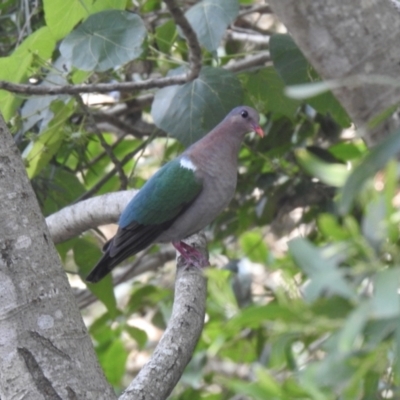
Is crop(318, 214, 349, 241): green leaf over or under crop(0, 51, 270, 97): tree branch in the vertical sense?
over

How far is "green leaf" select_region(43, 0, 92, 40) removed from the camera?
95.6 inches

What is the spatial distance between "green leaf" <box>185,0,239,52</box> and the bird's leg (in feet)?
2.12

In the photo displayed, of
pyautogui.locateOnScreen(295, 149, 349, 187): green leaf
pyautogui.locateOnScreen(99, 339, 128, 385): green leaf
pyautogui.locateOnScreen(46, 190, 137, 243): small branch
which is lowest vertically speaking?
pyautogui.locateOnScreen(99, 339, 128, 385): green leaf

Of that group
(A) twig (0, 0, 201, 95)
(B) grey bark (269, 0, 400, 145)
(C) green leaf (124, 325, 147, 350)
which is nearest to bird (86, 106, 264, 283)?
(A) twig (0, 0, 201, 95)

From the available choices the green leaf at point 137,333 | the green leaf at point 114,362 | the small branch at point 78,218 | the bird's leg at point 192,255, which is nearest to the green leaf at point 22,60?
the small branch at point 78,218

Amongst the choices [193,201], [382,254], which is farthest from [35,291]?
[193,201]

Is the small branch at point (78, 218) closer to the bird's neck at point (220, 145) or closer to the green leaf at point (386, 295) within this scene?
the bird's neck at point (220, 145)

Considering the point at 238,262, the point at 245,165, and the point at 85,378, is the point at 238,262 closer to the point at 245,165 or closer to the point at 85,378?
the point at 245,165

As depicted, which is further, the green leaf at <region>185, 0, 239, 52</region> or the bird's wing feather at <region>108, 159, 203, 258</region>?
the bird's wing feather at <region>108, 159, 203, 258</region>

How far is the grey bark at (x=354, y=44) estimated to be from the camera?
1.12 metres

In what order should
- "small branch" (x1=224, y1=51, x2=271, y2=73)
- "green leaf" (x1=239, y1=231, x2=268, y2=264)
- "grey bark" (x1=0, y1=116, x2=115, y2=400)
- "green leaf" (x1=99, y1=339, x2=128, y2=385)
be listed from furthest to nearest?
Result: "green leaf" (x1=99, y1=339, x2=128, y2=385)
"green leaf" (x1=239, y1=231, x2=268, y2=264)
"small branch" (x1=224, y1=51, x2=271, y2=73)
"grey bark" (x1=0, y1=116, x2=115, y2=400)

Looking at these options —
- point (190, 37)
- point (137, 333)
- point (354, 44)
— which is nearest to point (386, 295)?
point (354, 44)

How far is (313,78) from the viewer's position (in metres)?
2.54

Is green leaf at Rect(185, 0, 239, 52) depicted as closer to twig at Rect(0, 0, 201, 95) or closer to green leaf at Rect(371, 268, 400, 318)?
twig at Rect(0, 0, 201, 95)
